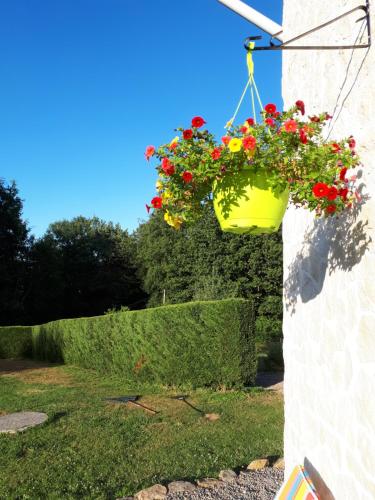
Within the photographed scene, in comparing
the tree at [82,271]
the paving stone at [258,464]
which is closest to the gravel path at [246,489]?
the paving stone at [258,464]

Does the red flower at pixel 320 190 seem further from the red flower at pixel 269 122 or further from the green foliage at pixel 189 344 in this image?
the green foliage at pixel 189 344

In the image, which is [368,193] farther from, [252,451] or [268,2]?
[252,451]

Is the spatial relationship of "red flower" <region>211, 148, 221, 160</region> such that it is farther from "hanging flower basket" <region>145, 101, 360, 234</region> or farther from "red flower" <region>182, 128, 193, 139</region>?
"red flower" <region>182, 128, 193, 139</region>

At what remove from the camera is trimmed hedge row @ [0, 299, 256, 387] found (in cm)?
935

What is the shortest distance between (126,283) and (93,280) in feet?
10.1

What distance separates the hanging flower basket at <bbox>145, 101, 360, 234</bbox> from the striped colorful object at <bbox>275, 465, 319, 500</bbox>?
141cm

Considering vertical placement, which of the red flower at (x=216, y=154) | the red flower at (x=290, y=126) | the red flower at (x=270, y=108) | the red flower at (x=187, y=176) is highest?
the red flower at (x=270, y=108)

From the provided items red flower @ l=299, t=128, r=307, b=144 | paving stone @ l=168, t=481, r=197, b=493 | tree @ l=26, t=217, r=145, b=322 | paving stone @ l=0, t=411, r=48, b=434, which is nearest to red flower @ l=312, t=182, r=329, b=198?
red flower @ l=299, t=128, r=307, b=144

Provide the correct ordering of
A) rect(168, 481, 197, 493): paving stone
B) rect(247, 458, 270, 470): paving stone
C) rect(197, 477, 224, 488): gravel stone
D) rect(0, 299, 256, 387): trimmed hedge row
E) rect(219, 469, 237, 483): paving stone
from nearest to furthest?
rect(168, 481, 197, 493): paving stone → rect(197, 477, 224, 488): gravel stone → rect(219, 469, 237, 483): paving stone → rect(247, 458, 270, 470): paving stone → rect(0, 299, 256, 387): trimmed hedge row

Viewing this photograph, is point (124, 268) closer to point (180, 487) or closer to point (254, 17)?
point (180, 487)

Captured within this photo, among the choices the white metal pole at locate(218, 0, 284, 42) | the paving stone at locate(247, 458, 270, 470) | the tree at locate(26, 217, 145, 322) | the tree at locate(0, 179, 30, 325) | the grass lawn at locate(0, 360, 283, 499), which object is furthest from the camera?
the tree at locate(26, 217, 145, 322)

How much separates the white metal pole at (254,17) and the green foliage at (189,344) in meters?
7.06

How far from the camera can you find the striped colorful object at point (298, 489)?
248 centimetres

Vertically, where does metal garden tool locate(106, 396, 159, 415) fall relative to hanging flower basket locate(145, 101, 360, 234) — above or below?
below
